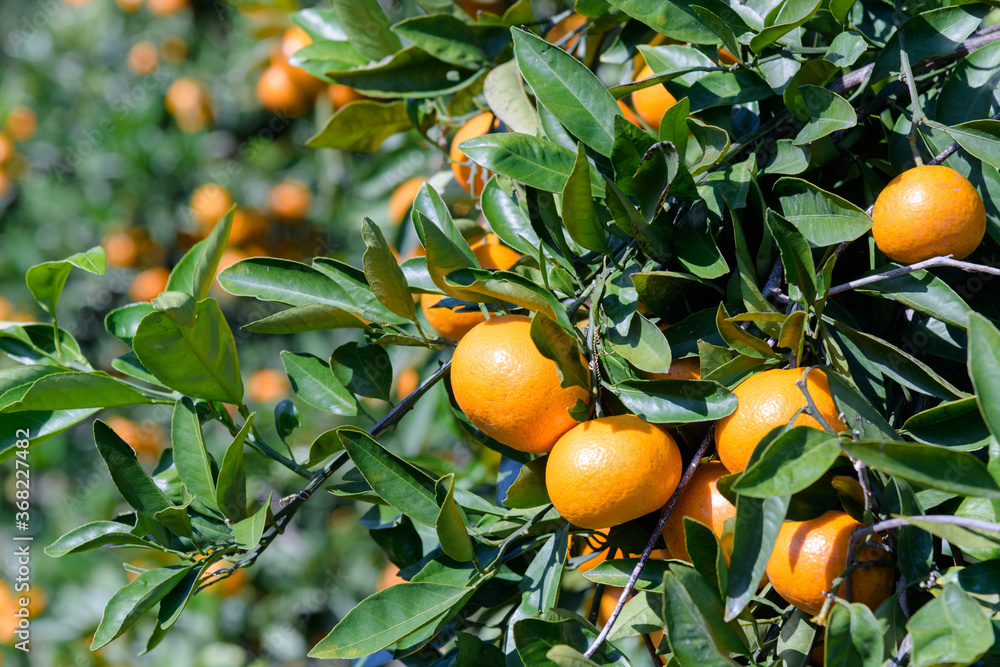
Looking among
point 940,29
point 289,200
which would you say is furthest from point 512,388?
point 289,200

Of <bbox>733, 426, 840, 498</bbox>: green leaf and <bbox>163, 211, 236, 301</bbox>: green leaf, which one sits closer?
<bbox>733, 426, 840, 498</bbox>: green leaf

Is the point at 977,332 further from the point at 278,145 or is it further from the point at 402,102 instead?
the point at 278,145

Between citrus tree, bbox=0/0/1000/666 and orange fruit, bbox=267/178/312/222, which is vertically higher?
A: citrus tree, bbox=0/0/1000/666

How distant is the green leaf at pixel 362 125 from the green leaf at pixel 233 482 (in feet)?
1.69

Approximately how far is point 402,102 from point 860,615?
0.94 meters

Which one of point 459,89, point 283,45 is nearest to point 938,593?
point 459,89

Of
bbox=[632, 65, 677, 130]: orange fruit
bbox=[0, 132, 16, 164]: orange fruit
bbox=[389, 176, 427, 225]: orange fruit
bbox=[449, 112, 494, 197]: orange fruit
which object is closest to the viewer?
bbox=[632, 65, 677, 130]: orange fruit

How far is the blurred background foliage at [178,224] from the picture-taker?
6.61ft

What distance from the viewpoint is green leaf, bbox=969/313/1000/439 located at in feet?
1.61

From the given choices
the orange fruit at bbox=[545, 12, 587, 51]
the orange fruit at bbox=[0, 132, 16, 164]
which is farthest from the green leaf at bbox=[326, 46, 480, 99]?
the orange fruit at bbox=[0, 132, 16, 164]

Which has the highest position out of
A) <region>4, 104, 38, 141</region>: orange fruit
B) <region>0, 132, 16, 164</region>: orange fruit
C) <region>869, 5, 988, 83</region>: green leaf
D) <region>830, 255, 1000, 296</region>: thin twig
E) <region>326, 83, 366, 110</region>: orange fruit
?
<region>869, 5, 988, 83</region>: green leaf

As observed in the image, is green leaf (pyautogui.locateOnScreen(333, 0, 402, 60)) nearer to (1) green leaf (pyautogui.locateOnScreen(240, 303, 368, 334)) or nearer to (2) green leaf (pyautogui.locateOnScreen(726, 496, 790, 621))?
(1) green leaf (pyautogui.locateOnScreen(240, 303, 368, 334))

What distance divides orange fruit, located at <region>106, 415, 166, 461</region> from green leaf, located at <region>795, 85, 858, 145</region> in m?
2.18

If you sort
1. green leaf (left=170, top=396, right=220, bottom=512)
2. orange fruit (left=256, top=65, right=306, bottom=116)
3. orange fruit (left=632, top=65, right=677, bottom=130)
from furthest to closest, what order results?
orange fruit (left=256, top=65, right=306, bottom=116)
orange fruit (left=632, top=65, right=677, bottom=130)
green leaf (left=170, top=396, right=220, bottom=512)
